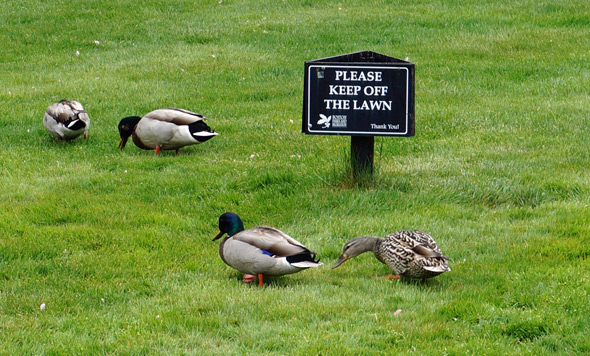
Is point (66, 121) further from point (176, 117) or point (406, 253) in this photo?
point (406, 253)

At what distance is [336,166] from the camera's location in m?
9.83

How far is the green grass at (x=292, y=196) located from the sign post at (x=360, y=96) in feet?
2.20

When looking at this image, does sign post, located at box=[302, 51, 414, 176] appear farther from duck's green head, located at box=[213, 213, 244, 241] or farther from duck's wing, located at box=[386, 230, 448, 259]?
duck's wing, located at box=[386, 230, 448, 259]

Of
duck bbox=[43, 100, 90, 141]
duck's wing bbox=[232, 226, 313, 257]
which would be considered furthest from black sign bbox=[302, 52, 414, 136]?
duck bbox=[43, 100, 90, 141]

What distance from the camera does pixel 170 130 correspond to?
10.7 metres

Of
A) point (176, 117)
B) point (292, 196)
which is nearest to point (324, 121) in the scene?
point (292, 196)

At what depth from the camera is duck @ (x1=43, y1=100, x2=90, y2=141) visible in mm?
11141

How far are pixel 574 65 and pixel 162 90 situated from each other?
7.66 meters

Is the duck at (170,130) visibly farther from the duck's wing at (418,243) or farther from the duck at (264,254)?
the duck's wing at (418,243)

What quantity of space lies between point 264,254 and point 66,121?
5697mm

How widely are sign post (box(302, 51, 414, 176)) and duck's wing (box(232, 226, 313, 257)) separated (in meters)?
2.42

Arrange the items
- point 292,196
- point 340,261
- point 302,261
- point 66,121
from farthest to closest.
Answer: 1. point 66,121
2. point 292,196
3. point 340,261
4. point 302,261

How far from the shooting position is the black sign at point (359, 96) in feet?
28.8

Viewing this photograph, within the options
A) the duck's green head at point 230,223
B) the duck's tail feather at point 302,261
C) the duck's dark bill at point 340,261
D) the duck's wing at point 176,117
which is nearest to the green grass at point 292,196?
the duck's dark bill at point 340,261
